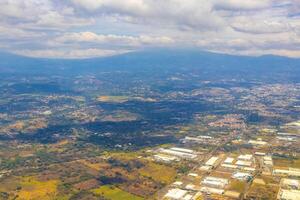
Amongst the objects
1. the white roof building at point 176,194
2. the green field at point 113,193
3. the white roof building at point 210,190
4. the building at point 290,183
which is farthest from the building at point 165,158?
the building at point 290,183

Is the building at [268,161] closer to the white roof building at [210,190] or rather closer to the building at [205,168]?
the building at [205,168]

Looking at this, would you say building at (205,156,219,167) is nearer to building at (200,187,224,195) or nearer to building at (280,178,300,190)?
building at (200,187,224,195)

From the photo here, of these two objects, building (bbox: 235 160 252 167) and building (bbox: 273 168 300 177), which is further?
building (bbox: 235 160 252 167)

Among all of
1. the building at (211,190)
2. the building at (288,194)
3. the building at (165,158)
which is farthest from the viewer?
the building at (165,158)

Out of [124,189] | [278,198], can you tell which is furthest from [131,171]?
[278,198]

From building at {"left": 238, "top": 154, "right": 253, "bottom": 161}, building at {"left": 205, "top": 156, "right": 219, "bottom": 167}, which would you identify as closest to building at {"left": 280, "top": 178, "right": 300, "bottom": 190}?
building at {"left": 238, "top": 154, "right": 253, "bottom": 161}

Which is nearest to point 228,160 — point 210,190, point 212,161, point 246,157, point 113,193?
point 212,161

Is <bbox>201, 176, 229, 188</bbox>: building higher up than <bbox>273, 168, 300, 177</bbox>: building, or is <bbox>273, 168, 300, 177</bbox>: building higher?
<bbox>273, 168, 300, 177</bbox>: building

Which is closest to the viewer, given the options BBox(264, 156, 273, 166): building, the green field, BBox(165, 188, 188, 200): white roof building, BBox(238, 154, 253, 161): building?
BBox(165, 188, 188, 200): white roof building

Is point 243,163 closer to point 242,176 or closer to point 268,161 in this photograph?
point 268,161
